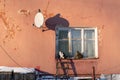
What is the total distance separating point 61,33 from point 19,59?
5.55 feet

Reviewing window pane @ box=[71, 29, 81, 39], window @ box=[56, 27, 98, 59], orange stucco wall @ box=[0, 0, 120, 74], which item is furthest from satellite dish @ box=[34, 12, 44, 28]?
window pane @ box=[71, 29, 81, 39]

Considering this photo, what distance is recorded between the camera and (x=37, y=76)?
1436 centimetres

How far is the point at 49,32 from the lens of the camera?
14625mm

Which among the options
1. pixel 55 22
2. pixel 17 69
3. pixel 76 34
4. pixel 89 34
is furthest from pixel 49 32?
pixel 17 69

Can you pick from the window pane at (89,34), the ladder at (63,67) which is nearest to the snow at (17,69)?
the ladder at (63,67)

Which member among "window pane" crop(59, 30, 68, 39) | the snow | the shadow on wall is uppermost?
the shadow on wall

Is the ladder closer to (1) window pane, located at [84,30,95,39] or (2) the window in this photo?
(2) the window

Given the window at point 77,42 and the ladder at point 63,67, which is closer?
the ladder at point 63,67

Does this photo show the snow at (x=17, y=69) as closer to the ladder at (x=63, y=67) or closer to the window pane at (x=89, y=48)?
the ladder at (x=63, y=67)

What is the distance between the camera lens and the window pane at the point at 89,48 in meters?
14.9

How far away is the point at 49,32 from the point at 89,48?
59.1 inches

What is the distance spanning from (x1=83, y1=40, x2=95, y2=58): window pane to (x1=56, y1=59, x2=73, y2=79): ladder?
2.27 feet

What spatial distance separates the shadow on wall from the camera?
48.0 feet

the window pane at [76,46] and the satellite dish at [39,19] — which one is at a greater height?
the satellite dish at [39,19]
